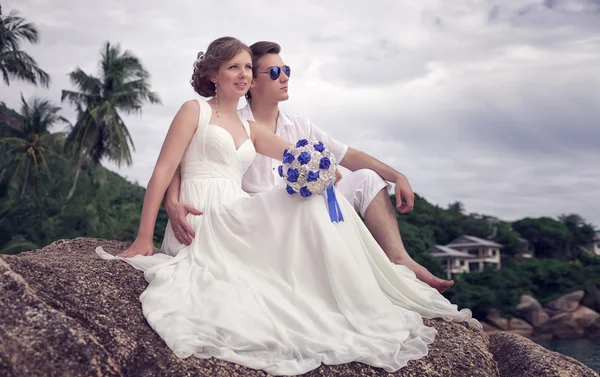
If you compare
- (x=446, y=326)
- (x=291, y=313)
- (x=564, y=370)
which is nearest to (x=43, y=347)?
(x=291, y=313)

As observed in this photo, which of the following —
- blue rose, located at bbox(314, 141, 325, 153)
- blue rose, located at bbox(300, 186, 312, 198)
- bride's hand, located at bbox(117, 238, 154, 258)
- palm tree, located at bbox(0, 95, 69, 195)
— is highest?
palm tree, located at bbox(0, 95, 69, 195)

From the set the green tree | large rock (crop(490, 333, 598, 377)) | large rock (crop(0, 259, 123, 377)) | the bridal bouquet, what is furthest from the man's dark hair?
the green tree

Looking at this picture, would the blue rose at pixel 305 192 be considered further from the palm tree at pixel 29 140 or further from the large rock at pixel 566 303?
the large rock at pixel 566 303

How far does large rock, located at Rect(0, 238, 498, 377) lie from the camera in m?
3.14

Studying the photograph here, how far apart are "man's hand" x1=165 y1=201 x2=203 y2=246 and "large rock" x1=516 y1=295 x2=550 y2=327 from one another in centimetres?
3583

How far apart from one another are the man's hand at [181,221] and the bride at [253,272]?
0.08 m

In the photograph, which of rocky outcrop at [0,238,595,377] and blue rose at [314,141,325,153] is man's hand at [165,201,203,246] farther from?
blue rose at [314,141,325,153]

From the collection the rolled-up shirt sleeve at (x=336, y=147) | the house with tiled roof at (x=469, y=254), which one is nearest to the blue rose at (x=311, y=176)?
the rolled-up shirt sleeve at (x=336, y=147)

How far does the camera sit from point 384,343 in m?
3.95

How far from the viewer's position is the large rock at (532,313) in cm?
3684

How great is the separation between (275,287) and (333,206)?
69 cm

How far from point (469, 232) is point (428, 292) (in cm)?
4499

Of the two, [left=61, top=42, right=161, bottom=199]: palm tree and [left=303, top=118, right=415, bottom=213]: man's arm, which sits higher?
[left=61, top=42, right=161, bottom=199]: palm tree

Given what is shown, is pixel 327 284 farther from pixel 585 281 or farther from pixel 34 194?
pixel 585 281
